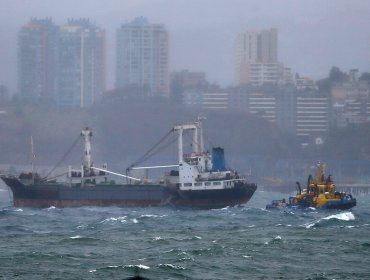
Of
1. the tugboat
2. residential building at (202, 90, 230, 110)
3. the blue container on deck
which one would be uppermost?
residential building at (202, 90, 230, 110)

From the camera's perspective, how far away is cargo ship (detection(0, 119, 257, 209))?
91625 millimetres

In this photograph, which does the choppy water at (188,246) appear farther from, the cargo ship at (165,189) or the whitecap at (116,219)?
the cargo ship at (165,189)

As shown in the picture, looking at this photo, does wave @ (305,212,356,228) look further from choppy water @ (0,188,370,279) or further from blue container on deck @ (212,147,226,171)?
blue container on deck @ (212,147,226,171)

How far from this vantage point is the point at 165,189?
305ft

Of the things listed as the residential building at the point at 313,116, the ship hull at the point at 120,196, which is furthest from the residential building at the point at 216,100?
the ship hull at the point at 120,196

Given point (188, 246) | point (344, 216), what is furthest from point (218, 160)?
point (188, 246)

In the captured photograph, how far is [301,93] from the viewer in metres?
196

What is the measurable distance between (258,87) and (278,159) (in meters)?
19.6

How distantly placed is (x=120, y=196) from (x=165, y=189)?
3457 mm

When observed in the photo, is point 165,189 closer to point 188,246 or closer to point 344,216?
point 344,216

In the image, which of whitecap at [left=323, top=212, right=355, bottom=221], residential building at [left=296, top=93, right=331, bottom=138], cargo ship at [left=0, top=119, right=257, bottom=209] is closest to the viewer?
whitecap at [left=323, top=212, right=355, bottom=221]

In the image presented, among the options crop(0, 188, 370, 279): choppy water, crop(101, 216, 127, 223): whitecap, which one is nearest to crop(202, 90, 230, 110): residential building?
crop(0, 188, 370, 279): choppy water

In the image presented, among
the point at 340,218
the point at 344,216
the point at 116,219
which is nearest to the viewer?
the point at 340,218

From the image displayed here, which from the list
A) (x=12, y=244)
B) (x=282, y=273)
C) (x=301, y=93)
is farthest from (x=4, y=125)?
(x=282, y=273)
